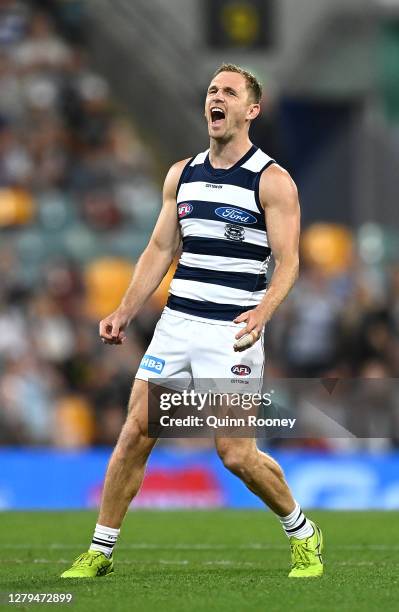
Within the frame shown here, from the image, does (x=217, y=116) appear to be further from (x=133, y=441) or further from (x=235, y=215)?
(x=133, y=441)

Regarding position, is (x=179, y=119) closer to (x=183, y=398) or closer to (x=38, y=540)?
(x=38, y=540)

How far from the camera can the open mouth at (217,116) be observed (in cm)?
813

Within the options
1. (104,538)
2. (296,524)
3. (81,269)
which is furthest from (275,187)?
(81,269)

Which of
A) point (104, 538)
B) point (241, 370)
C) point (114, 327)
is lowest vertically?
point (104, 538)

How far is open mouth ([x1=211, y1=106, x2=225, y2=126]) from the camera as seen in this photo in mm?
8133

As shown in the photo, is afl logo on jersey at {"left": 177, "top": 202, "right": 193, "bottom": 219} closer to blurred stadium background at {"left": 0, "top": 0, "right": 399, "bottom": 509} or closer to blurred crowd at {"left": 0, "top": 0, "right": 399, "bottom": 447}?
blurred stadium background at {"left": 0, "top": 0, "right": 399, "bottom": 509}

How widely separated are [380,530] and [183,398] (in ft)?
13.9

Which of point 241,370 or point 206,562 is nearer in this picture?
point 241,370

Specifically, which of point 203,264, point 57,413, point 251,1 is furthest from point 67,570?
point 251,1

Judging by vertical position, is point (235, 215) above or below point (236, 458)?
above

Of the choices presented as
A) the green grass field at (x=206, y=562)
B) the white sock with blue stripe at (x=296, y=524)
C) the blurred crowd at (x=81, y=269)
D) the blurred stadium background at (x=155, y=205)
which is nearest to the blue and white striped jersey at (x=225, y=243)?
the white sock with blue stripe at (x=296, y=524)

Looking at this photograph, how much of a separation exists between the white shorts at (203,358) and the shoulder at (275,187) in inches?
27.2

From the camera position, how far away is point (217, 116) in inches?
322

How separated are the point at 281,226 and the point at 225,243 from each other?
0.34 metres
